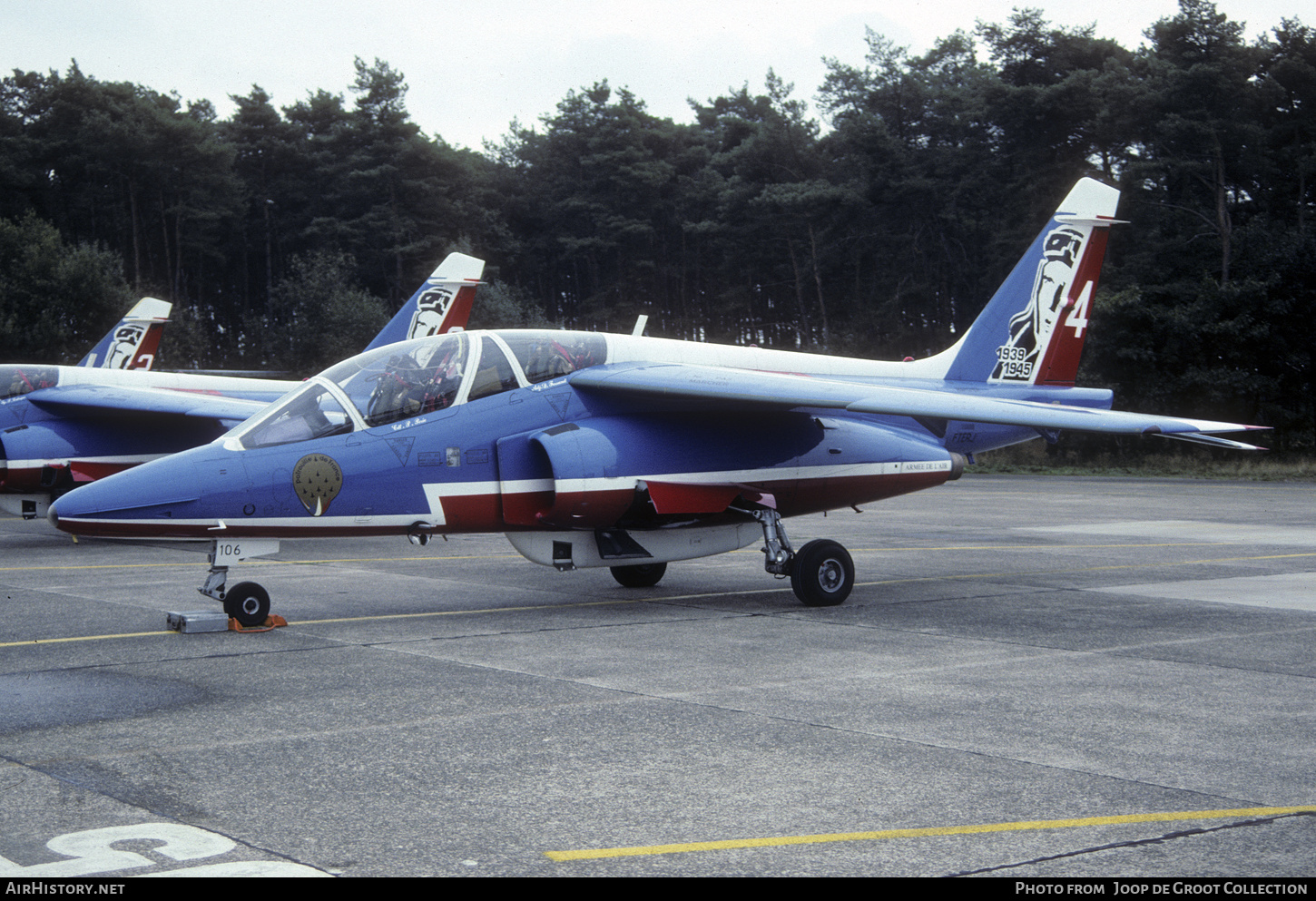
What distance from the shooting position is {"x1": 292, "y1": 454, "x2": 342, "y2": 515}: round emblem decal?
30.6 ft

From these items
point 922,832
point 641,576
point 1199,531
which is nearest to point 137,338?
point 641,576

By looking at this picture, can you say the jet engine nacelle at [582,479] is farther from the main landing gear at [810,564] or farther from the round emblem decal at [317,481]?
the round emblem decal at [317,481]

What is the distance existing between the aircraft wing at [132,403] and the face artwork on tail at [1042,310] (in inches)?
412

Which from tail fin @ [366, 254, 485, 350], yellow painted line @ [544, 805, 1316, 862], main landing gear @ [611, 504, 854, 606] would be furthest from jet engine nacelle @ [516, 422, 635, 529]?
tail fin @ [366, 254, 485, 350]

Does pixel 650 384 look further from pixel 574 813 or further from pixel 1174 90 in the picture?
pixel 1174 90

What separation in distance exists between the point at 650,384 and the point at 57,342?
5180cm

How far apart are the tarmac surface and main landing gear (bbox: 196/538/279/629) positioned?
209 millimetres

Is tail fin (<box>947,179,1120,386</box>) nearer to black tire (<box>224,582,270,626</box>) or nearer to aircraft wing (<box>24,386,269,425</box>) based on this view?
black tire (<box>224,582,270,626</box>)

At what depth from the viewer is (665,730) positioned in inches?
242

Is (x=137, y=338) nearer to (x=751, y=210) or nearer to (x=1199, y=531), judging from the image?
(x=1199, y=531)

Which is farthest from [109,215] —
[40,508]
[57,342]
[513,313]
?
[40,508]

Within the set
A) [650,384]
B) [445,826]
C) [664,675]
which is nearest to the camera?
[445,826]

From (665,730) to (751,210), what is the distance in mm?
64022

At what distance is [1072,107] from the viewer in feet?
171
